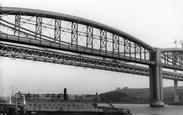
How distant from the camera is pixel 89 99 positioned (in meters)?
42.8

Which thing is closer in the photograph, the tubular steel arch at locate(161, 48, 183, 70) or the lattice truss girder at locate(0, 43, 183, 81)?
the lattice truss girder at locate(0, 43, 183, 81)

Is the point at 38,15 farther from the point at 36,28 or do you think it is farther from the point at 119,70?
the point at 119,70

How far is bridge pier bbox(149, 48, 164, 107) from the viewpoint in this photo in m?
94.6

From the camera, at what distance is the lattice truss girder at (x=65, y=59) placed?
70.4 m

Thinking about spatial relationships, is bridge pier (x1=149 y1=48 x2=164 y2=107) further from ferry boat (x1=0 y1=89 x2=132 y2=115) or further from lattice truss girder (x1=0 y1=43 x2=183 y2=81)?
ferry boat (x1=0 y1=89 x2=132 y2=115)

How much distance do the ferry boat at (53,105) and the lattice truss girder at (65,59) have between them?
2961 centimetres

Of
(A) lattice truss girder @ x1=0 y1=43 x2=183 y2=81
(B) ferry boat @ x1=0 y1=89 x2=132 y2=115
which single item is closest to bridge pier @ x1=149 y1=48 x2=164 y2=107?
(A) lattice truss girder @ x1=0 y1=43 x2=183 y2=81

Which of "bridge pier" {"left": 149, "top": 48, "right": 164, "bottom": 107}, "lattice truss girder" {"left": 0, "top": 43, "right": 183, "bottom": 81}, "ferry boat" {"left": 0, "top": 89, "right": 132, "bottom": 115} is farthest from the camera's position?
"bridge pier" {"left": 149, "top": 48, "right": 164, "bottom": 107}

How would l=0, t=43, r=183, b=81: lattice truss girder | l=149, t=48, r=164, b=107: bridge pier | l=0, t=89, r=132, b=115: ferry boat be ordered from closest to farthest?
l=0, t=89, r=132, b=115: ferry boat, l=0, t=43, r=183, b=81: lattice truss girder, l=149, t=48, r=164, b=107: bridge pier

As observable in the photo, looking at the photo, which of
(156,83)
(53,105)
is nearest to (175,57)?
(156,83)

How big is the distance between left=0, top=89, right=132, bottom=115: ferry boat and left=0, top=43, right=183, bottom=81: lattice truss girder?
29.6 m

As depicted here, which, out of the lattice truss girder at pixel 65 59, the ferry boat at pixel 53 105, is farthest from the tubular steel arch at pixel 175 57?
the ferry boat at pixel 53 105

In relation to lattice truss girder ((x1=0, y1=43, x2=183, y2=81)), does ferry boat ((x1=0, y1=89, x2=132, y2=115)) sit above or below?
below

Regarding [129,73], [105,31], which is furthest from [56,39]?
[129,73]
